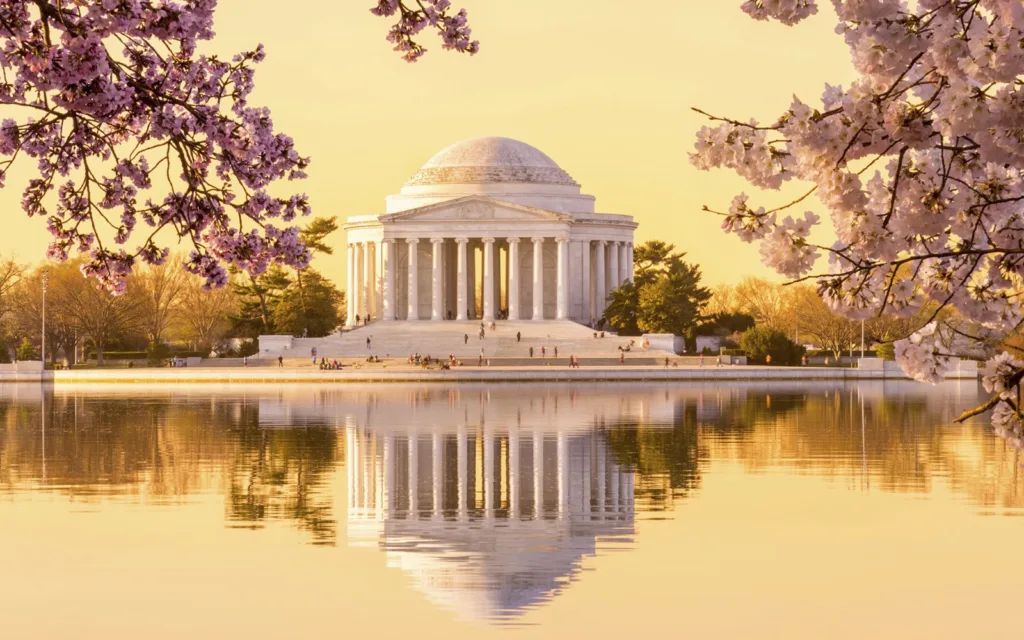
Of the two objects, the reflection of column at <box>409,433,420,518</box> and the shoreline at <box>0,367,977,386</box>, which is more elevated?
the shoreline at <box>0,367,977,386</box>

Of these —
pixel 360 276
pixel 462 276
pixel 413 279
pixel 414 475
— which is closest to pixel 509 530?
pixel 414 475

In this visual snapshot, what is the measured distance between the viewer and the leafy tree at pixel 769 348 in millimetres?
109062

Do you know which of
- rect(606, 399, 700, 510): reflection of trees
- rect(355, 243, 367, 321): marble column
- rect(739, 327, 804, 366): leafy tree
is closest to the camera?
rect(606, 399, 700, 510): reflection of trees

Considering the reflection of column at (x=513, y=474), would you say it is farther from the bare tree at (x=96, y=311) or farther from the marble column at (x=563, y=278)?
the marble column at (x=563, y=278)

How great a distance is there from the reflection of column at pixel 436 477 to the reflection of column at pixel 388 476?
74cm

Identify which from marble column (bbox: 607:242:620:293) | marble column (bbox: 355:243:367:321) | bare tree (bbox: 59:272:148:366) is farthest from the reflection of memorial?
marble column (bbox: 355:243:367:321)

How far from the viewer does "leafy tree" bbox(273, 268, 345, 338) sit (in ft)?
413

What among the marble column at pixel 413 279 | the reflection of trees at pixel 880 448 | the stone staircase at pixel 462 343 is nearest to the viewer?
the reflection of trees at pixel 880 448

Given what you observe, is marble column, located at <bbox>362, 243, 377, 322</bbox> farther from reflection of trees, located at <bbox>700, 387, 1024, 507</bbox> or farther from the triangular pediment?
reflection of trees, located at <bbox>700, 387, 1024, 507</bbox>

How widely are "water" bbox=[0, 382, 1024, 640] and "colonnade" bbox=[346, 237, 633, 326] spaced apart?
90.2m

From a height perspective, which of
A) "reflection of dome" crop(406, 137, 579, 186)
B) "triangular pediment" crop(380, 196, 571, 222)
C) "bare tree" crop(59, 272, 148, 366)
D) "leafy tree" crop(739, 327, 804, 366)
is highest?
"reflection of dome" crop(406, 137, 579, 186)

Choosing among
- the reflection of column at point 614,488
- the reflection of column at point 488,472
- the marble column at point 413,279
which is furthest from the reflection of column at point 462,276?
the reflection of column at point 614,488

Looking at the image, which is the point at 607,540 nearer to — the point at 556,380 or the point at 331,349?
the point at 556,380

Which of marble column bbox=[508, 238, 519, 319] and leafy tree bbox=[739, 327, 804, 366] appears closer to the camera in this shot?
leafy tree bbox=[739, 327, 804, 366]
